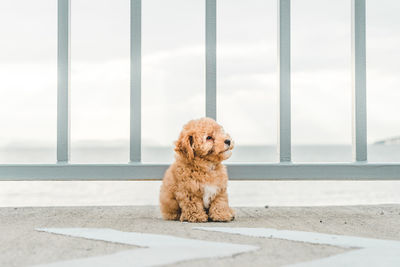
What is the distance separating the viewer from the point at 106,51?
819 centimetres

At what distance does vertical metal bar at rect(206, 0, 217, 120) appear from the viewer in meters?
2.40

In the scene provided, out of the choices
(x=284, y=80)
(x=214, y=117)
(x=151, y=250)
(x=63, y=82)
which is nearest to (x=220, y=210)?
(x=151, y=250)

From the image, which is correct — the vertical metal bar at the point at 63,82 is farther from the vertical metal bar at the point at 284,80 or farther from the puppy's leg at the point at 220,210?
the vertical metal bar at the point at 284,80

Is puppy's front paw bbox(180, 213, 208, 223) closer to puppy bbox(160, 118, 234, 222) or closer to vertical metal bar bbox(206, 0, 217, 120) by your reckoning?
puppy bbox(160, 118, 234, 222)

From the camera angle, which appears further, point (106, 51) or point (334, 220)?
point (106, 51)

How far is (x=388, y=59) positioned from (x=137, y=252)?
696 centimetres

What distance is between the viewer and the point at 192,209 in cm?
180

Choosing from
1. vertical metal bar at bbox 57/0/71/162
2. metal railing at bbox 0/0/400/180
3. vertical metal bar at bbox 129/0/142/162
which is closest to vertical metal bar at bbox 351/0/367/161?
metal railing at bbox 0/0/400/180

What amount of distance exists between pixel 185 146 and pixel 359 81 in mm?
1218

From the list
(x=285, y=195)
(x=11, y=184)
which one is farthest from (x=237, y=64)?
(x=11, y=184)

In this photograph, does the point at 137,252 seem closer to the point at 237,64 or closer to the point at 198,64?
the point at 198,64

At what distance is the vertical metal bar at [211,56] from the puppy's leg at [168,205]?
665 millimetres

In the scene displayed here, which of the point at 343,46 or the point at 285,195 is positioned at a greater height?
the point at 343,46

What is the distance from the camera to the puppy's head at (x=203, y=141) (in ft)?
5.77
